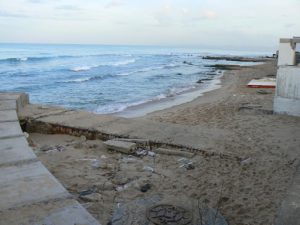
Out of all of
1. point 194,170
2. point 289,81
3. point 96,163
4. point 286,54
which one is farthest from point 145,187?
point 286,54

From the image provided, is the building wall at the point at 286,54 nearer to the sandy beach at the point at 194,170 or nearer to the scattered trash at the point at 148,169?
the sandy beach at the point at 194,170

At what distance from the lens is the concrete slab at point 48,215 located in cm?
267

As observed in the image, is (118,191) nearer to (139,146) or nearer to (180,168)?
(180,168)

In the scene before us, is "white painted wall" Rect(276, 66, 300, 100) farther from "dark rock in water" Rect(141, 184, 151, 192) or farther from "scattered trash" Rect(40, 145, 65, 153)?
"scattered trash" Rect(40, 145, 65, 153)

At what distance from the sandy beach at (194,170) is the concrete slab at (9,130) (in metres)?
0.46

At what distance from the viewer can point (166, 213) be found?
3.45 metres

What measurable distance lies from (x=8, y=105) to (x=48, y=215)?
15.7 feet

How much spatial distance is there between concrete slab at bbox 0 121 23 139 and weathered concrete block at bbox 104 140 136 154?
1361mm

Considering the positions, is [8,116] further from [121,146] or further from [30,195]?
[30,195]

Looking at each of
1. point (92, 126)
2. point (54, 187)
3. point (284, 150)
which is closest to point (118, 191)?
point (54, 187)

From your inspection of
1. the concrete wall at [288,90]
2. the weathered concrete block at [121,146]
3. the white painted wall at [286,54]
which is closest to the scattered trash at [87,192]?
the weathered concrete block at [121,146]

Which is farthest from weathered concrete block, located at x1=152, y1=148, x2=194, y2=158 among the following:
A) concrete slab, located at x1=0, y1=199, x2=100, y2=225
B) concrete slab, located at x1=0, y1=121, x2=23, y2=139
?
concrete slab, located at x1=0, y1=199, x2=100, y2=225

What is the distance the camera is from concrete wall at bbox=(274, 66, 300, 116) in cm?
800

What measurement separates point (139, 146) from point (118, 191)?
1531 millimetres
